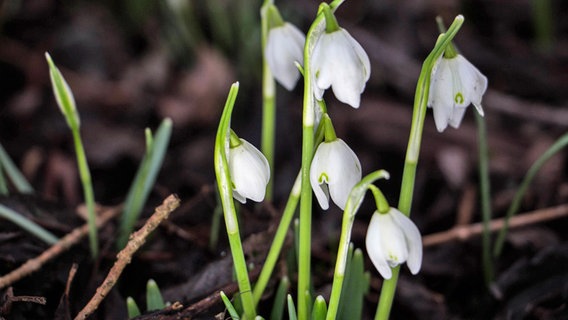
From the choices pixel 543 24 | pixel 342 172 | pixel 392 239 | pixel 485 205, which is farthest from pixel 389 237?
pixel 543 24

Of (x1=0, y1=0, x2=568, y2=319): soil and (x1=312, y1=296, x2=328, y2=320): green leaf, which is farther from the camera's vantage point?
(x1=0, y1=0, x2=568, y2=319): soil

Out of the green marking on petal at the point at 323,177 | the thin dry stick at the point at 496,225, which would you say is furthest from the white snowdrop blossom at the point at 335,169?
the thin dry stick at the point at 496,225

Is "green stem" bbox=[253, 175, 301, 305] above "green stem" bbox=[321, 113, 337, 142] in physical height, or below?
below

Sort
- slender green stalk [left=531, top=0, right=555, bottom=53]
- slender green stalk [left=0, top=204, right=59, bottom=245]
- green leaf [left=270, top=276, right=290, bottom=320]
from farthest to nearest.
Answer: slender green stalk [left=531, top=0, right=555, bottom=53]
slender green stalk [left=0, top=204, right=59, bottom=245]
green leaf [left=270, top=276, right=290, bottom=320]

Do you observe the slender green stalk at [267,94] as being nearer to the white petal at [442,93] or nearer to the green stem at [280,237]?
Answer: the green stem at [280,237]

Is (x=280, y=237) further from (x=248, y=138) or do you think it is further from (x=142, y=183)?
(x=248, y=138)

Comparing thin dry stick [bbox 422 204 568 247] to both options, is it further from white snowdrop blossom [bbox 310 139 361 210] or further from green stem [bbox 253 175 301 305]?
white snowdrop blossom [bbox 310 139 361 210]

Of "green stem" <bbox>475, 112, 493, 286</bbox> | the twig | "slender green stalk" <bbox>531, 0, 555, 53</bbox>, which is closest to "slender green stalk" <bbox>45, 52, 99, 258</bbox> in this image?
the twig
